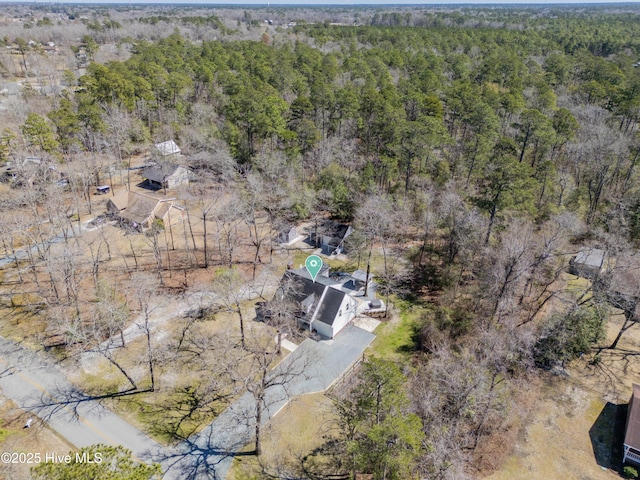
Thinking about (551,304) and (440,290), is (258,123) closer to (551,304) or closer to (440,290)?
(440,290)

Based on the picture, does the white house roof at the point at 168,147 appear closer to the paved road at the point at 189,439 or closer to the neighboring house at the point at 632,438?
the paved road at the point at 189,439

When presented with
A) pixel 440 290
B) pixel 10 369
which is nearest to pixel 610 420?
pixel 440 290

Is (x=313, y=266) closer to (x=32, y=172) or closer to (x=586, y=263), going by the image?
(x=586, y=263)

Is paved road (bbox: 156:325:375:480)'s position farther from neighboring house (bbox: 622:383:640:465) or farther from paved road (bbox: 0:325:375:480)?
neighboring house (bbox: 622:383:640:465)

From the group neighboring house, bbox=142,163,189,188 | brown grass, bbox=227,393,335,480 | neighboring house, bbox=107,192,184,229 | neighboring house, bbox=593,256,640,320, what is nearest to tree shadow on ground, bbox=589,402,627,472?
neighboring house, bbox=593,256,640,320

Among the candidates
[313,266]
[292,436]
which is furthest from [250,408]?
[313,266]

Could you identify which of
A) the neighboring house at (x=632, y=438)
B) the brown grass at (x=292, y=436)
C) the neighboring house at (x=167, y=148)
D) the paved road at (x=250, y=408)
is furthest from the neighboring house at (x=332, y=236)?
the neighboring house at (x=167, y=148)
